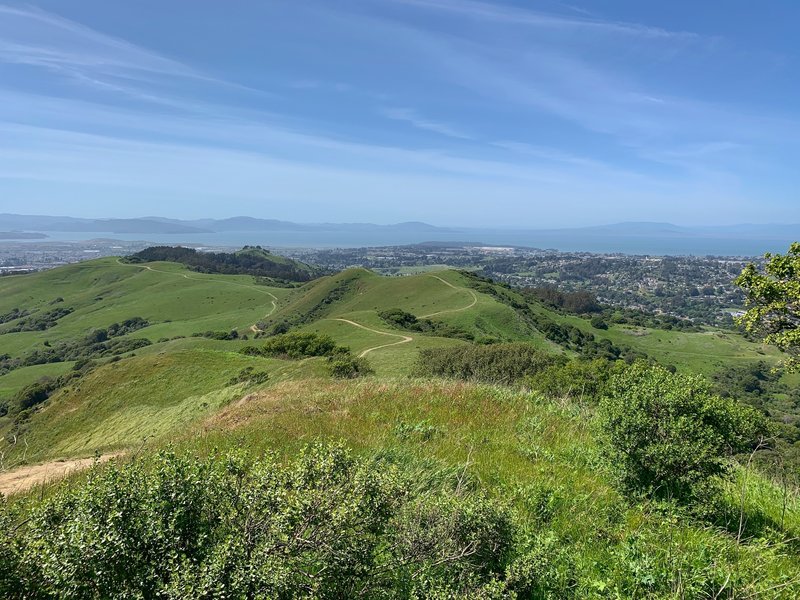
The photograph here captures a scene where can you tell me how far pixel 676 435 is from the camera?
504cm

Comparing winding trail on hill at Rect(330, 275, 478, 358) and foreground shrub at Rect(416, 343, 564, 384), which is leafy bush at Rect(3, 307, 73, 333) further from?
foreground shrub at Rect(416, 343, 564, 384)

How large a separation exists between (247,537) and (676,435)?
15.5 feet

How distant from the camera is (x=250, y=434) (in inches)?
324

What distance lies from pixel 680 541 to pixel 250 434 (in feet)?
22.5

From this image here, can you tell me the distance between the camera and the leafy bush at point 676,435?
4.98 metres

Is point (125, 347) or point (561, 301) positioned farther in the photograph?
point (561, 301)

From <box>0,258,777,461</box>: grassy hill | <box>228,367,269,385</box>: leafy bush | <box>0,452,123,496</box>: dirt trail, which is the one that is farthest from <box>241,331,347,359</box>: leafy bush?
<box>0,452,123,496</box>: dirt trail

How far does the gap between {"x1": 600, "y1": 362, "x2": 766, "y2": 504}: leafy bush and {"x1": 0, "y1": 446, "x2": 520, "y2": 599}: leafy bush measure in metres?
2.56

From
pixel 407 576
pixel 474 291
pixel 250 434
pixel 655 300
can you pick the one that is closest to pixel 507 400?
pixel 250 434

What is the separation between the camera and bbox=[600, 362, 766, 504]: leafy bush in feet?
16.3

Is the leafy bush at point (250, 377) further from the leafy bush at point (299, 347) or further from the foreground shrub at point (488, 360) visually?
the leafy bush at point (299, 347)

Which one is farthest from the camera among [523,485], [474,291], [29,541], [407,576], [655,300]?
[655,300]

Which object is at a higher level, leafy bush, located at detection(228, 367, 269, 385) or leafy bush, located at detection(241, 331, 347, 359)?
leafy bush, located at detection(228, 367, 269, 385)

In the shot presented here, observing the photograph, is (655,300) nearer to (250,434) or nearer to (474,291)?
(474,291)
